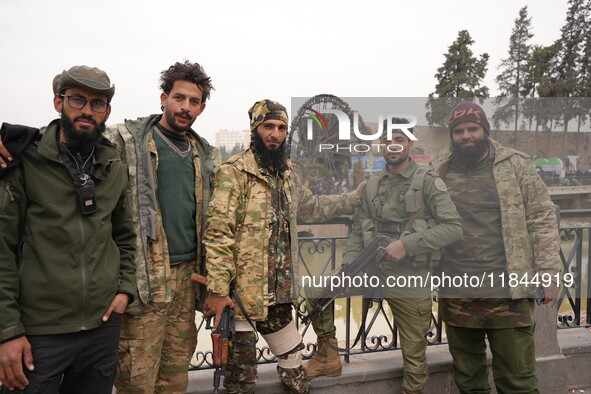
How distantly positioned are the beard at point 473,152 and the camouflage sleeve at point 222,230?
1.71 m

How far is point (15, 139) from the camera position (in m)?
1.92

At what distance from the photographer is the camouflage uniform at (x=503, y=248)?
293cm

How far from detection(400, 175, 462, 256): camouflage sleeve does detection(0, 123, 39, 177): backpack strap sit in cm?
255

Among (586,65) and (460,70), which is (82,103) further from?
(586,65)

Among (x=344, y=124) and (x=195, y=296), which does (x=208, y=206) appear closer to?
(x=195, y=296)

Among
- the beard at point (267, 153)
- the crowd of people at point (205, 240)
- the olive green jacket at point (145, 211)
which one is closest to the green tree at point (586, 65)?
the crowd of people at point (205, 240)

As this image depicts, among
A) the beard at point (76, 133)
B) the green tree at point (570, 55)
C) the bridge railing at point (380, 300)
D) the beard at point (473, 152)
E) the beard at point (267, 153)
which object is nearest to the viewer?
the beard at point (76, 133)

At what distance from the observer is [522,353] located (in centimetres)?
292

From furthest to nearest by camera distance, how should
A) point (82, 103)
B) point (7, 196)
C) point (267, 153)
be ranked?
point (267, 153) < point (82, 103) < point (7, 196)

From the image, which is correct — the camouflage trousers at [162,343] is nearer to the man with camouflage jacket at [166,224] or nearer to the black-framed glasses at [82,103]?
the man with camouflage jacket at [166,224]

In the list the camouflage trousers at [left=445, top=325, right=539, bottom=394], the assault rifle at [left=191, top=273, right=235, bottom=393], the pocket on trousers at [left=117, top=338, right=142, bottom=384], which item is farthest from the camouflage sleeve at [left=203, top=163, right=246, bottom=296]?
the camouflage trousers at [left=445, top=325, right=539, bottom=394]

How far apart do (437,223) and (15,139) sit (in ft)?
9.20

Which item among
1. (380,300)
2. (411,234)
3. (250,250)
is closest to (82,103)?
(250,250)

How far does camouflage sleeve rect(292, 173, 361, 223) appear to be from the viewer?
3171 millimetres
